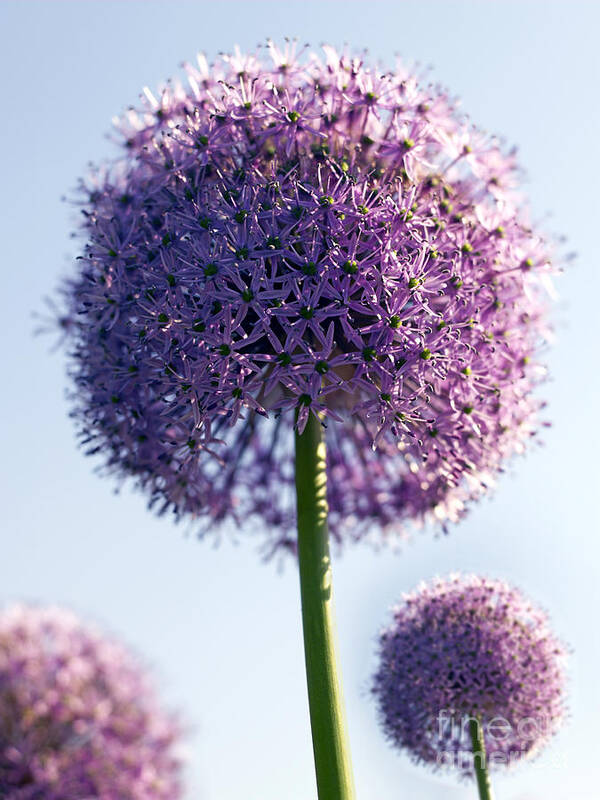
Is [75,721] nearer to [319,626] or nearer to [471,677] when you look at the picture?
[319,626]

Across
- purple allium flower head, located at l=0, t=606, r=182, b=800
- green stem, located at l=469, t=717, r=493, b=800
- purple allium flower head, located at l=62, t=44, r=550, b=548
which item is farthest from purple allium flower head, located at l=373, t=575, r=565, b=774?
purple allium flower head, located at l=0, t=606, r=182, b=800

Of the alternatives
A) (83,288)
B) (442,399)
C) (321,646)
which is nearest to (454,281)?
(442,399)

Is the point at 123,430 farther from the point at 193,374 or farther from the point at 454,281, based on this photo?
the point at 454,281

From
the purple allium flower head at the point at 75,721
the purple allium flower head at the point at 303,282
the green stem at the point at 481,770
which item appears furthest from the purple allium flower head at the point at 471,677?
the purple allium flower head at the point at 75,721

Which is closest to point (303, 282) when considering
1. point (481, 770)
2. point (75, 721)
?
point (75, 721)

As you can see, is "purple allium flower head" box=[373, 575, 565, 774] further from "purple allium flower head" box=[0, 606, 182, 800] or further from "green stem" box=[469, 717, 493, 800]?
"purple allium flower head" box=[0, 606, 182, 800]

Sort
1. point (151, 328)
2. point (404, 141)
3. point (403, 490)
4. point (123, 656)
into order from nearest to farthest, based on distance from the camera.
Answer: point (123, 656)
point (151, 328)
point (404, 141)
point (403, 490)
